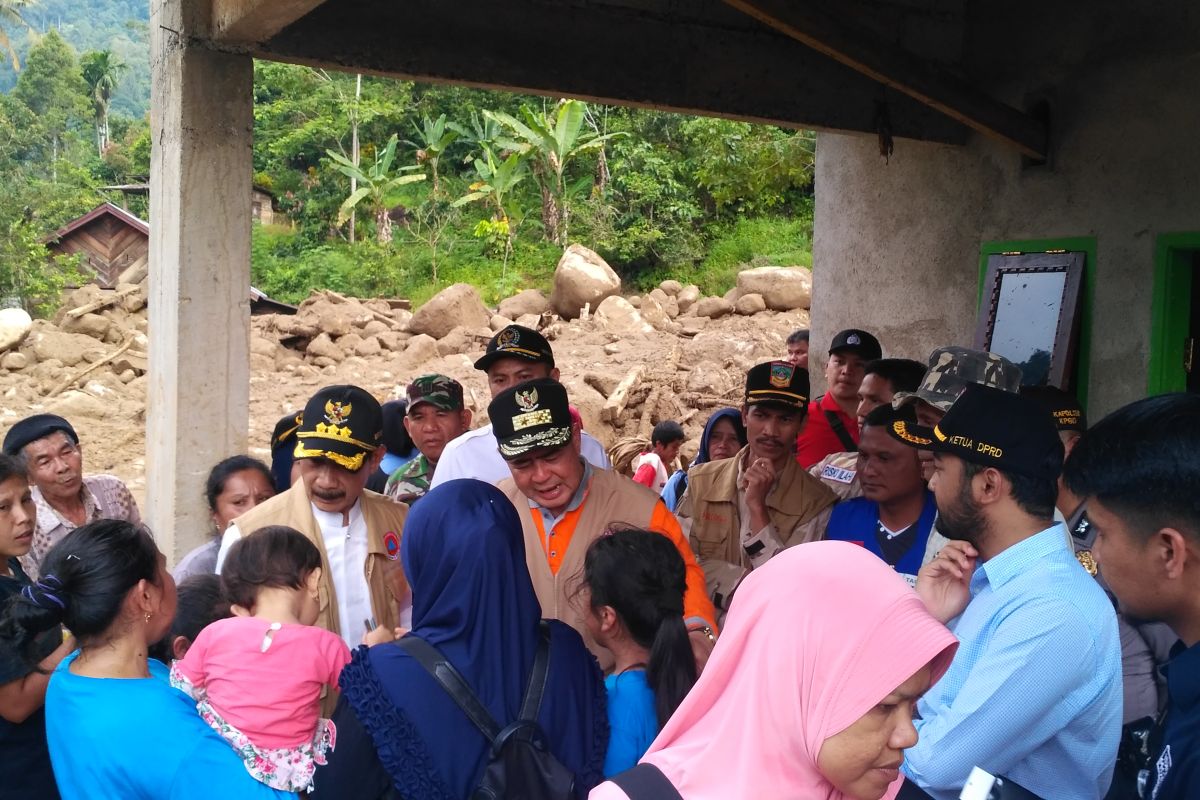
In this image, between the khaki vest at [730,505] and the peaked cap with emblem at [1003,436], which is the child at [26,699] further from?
the khaki vest at [730,505]

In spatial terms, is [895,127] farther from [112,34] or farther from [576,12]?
[112,34]

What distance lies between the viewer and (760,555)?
4.76 meters

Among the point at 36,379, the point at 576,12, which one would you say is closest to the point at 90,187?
the point at 36,379

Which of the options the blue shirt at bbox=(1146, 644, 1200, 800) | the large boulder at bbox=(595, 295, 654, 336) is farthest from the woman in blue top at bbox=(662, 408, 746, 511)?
the large boulder at bbox=(595, 295, 654, 336)

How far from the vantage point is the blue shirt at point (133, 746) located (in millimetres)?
2723

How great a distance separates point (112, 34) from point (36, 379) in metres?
110

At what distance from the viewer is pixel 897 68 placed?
6.02 m

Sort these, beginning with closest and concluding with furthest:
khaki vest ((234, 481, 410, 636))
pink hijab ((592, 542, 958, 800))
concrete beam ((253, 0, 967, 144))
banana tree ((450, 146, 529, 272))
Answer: pink hijab ((592, 542, 958, 800))
khaki vest ((234, 481, 410, 636))
concrete beam ((253, 0, 967, 144))
banana tree ((450, 146, 529, 272))

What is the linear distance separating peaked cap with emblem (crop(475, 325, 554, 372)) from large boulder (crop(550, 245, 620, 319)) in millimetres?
14805

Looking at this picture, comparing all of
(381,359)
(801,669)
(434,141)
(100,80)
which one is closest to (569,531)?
(801,669)

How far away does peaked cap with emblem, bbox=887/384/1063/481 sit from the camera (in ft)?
9.02

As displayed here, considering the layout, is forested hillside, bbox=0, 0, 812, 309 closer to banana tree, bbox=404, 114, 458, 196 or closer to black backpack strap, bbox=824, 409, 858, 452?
banana tree, bbox=404, 114, 458, 196

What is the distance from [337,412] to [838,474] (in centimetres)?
253

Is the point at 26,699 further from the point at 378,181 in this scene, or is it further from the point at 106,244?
the point at 106,244
